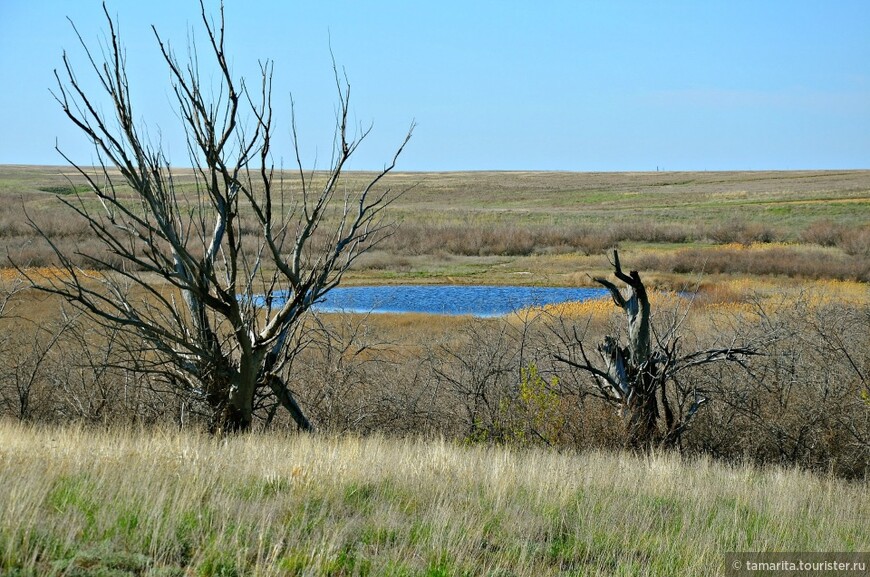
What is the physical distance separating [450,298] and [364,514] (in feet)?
95.6

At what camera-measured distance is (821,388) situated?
12555mm

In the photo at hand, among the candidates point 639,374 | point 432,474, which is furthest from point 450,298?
point 432,474

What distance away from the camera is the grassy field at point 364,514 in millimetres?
3920

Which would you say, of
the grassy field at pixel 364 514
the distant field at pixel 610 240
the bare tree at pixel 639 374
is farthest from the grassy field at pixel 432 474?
the distant field at pixel 610 240

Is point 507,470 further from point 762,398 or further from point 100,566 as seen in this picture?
point 762,398

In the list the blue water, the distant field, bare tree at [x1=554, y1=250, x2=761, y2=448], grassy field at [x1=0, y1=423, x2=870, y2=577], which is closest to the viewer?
grassy field at [x1=0, y1=423, x2=870, y2=577]

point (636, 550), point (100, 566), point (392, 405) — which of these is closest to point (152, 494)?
point (100, 566)

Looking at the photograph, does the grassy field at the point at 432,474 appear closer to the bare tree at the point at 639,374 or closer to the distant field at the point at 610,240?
the bare tree at the point at 639,374

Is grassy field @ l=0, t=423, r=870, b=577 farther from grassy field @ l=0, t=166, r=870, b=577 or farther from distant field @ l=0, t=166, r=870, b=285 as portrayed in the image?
distant field @ l=0, t=166, r=870, b=285

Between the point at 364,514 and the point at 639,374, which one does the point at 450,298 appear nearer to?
the point at 639,374

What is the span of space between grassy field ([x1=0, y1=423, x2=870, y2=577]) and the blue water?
2246cm

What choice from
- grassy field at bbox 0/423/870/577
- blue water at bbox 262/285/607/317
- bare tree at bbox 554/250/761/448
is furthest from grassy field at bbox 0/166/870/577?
blue water at bbox 262/285/607/317

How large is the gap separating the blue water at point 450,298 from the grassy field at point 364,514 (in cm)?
2246

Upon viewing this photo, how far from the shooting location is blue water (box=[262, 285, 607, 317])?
3081 centimetres
